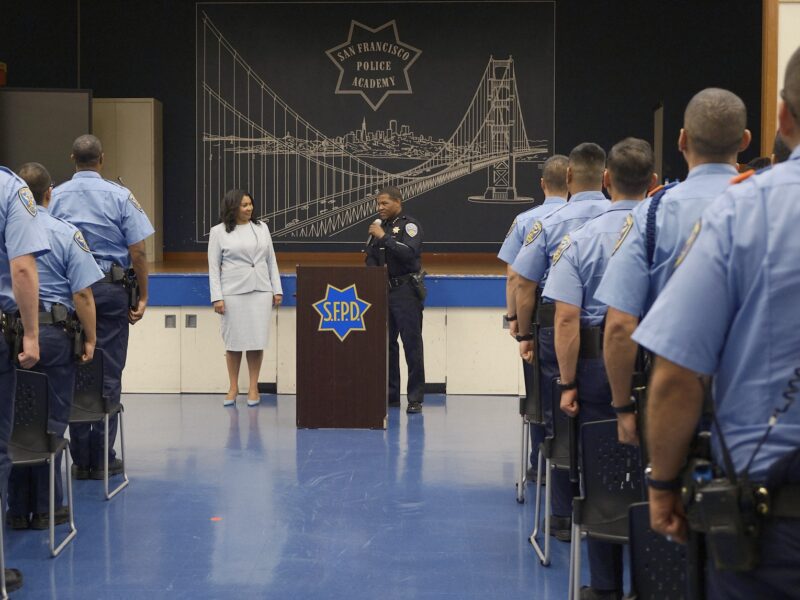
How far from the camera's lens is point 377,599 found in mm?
3979

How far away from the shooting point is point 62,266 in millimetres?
4727

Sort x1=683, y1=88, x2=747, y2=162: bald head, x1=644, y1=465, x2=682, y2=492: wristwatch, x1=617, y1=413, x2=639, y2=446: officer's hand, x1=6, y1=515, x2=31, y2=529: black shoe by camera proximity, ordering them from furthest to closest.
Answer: x1=6, y1=515, x2=31, y2=529: black shoe, x1=617, y1=413, x2=639, y2=446: officer's hand, x1=683, y1=88, x2=747, y2=162: bald head, x1=644, y1=465, x2=682, y2=492: wristwatch

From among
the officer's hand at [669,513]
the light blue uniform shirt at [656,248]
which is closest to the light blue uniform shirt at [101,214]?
the light blue uniform shirt at [656,248]

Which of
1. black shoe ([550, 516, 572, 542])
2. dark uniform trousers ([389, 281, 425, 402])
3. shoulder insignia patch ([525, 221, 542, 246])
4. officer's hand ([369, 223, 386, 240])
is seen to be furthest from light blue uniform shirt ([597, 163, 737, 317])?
dark uniform trousers ([389, 281, 425, 402])

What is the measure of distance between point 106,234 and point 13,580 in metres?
2.09

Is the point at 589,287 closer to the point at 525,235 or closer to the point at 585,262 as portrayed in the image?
the point at 585,262

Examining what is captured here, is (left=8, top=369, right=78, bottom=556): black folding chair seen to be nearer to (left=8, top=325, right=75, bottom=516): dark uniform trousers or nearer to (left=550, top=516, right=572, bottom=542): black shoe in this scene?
(left=8, top=325, right=75, bottom=516): dark uniform trousers

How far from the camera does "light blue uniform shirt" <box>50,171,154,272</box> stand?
18.5 feet

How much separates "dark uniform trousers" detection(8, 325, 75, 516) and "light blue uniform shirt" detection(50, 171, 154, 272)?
1.09 meters

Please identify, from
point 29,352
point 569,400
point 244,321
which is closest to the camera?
point 569,400

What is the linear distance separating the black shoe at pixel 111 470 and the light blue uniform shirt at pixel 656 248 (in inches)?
137

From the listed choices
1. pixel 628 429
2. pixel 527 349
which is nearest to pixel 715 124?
pixel 628 429

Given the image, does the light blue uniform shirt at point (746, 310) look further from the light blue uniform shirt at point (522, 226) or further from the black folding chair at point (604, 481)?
the light blue uniform shirt at point (522, 226)

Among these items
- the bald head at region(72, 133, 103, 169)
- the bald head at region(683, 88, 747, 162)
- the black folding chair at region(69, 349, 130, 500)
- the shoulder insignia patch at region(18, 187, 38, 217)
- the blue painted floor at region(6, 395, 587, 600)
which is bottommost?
the blue painted floor at region(6, 395, 587, 600)
